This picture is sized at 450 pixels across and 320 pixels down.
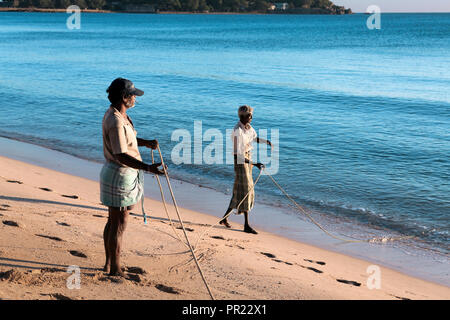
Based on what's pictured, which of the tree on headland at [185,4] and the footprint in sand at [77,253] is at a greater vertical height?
the tree on headland at [185,4]

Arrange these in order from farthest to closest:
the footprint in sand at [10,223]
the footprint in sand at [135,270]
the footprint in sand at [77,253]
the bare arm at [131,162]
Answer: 1. the footprint in sand at [10,223]
2. the footprint in sand at [77,253]
3. the footprint in sand at [135,270]
4. the bare arm at [131,162]

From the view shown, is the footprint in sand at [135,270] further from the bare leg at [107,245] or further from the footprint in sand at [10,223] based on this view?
the footprint in sand at [10,223]

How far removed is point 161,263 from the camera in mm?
5254

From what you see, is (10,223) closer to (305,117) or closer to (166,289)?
(166,289)

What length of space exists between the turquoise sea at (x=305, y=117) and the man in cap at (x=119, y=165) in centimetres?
454

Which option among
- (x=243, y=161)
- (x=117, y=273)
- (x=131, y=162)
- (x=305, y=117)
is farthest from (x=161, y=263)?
(x=305, y=117)

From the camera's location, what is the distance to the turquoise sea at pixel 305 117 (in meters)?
9.64

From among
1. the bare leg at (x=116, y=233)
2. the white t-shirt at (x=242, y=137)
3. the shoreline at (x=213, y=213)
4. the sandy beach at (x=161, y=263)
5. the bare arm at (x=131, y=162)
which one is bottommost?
the shoreline at (x=213, y=213)

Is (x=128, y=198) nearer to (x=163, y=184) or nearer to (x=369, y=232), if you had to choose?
(x=369, y=232)

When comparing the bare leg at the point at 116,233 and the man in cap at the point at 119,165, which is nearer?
the man in cap at the point at 119,165

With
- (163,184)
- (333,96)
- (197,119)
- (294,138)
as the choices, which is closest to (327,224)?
(163,184)

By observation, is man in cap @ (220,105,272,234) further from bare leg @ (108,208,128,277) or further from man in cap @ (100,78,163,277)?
bare leg @ (108,208,128,277)

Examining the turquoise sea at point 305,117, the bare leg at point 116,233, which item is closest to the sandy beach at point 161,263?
the bare leg at point 116,233

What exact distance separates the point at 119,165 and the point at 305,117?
1519cm
